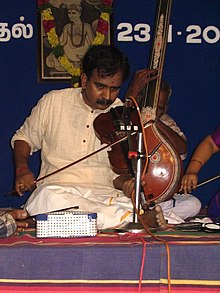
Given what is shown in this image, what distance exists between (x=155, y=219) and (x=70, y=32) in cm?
277

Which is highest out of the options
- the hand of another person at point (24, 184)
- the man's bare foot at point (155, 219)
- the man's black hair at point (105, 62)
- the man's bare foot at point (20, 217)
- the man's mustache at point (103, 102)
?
the man's black hair at point (105, 62)

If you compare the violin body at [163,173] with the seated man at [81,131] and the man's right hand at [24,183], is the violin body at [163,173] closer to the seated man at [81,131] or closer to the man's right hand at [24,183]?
the seated man at [81,131]

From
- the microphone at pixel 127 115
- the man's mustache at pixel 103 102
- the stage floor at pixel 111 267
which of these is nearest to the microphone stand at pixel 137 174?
the microphone at pixel 127 115

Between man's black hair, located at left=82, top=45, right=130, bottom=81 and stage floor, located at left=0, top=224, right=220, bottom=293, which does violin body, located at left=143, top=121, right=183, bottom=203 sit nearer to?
man's black hair, located at left=82, top=45, right=130, bottom=81

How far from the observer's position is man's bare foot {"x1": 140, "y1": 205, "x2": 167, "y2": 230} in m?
2.80

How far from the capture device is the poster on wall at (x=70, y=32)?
5.19 meters

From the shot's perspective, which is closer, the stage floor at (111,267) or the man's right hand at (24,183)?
the stage floor at (111,267)

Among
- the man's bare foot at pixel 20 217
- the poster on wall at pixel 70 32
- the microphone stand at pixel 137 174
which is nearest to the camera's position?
the microphone stand at pixel 137 174

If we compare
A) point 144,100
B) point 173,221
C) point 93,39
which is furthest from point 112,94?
point 93,39

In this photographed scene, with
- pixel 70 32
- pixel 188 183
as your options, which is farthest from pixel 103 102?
pixel 70 32

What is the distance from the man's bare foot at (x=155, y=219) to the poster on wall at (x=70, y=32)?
8.32ft

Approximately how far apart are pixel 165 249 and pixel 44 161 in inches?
60.1

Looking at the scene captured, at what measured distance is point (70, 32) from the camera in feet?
17.1

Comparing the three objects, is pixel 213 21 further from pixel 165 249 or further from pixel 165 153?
pixel 165 249
